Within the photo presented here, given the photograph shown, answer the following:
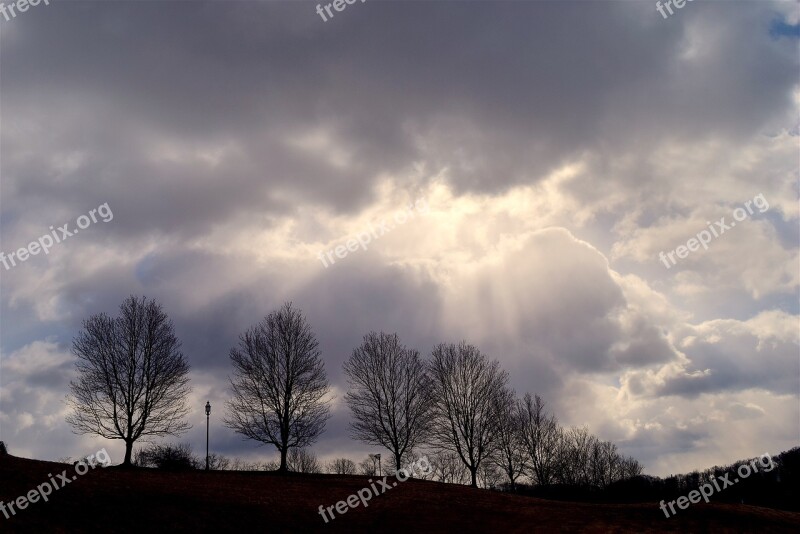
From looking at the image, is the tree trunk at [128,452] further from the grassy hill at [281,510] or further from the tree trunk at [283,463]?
the tree trunk at [283,463]

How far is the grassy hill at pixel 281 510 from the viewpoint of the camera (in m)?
21.9

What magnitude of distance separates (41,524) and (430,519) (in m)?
16.4

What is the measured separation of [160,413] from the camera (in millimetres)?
40500

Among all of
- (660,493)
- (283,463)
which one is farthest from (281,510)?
(660,493)

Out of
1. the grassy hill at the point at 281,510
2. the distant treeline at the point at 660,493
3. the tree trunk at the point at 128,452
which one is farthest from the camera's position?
the distant treeline at the point at 660,493

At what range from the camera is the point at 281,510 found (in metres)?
27.2

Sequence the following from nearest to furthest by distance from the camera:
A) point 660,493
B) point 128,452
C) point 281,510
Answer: point 281,510
point 128,452
point 660,493

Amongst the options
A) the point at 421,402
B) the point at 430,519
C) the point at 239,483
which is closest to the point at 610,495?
the point at 421,402

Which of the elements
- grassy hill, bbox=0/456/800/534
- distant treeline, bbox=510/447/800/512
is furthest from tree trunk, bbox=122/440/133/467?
distant treeline, bbox=510/447/800/512

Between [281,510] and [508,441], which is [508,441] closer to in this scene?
[508,441]

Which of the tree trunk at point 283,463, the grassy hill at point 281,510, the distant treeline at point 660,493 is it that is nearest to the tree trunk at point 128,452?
the grassy hill at point 281,510

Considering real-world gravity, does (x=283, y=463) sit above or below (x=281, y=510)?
above

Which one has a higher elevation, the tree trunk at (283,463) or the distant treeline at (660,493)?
the tree trunk at (283,463)

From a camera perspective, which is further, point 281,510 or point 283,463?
→ point 283,463
